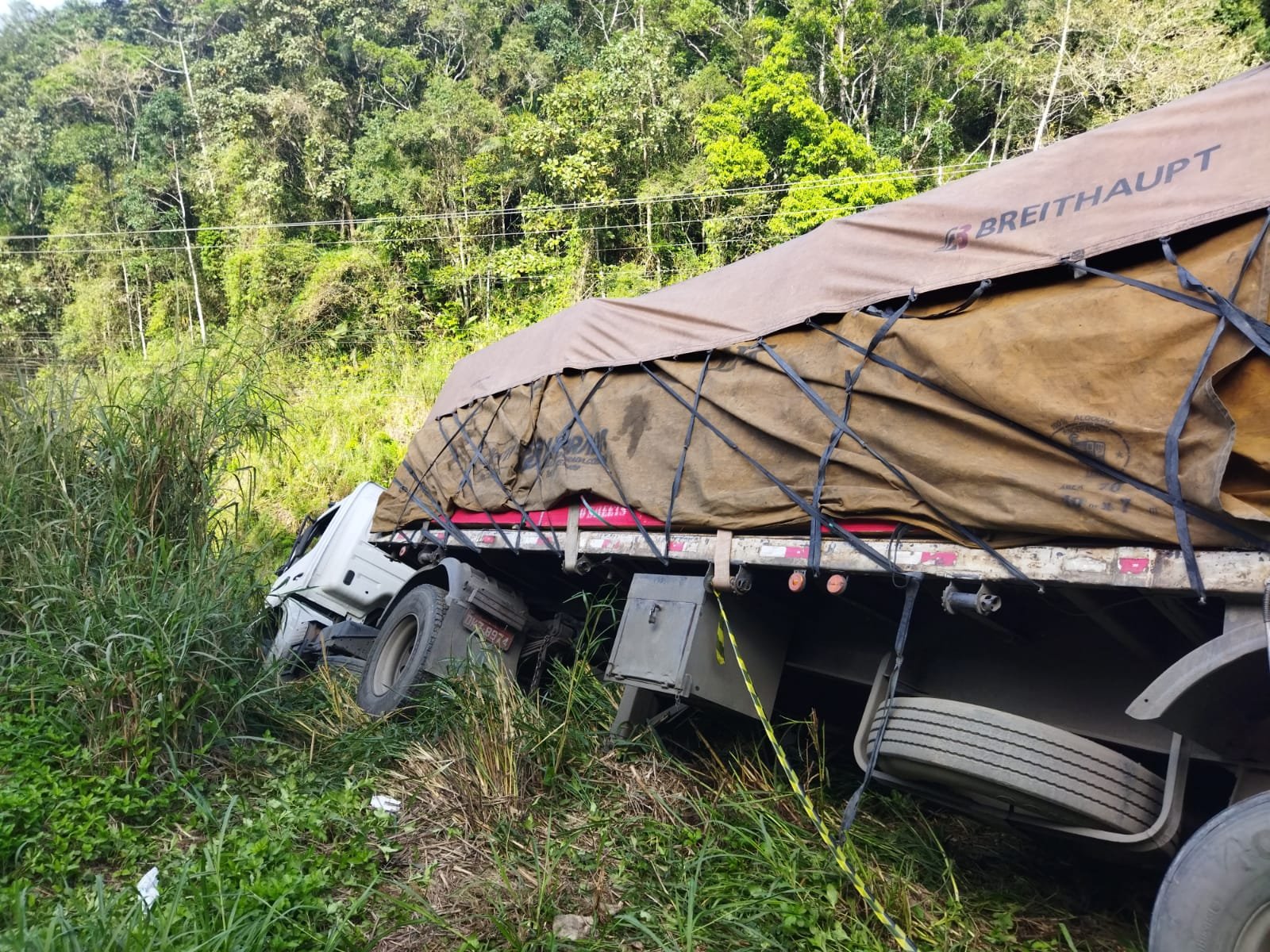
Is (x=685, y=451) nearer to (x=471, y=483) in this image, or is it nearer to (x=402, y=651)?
(x=471, y=483)

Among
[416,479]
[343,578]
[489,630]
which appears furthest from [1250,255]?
[343,578]

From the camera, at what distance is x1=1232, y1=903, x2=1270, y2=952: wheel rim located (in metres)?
2.43

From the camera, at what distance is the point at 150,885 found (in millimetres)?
3783

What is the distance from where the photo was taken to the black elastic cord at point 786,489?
3589 mm

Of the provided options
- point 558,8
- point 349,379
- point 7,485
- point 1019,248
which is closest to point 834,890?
point 1019,248

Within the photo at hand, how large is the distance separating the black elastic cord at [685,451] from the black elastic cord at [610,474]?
0.22 feet

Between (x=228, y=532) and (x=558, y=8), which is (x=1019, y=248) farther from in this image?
(x=558, y=8)

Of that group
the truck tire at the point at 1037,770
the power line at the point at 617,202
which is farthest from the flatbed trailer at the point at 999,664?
the power line at the point at 617,202

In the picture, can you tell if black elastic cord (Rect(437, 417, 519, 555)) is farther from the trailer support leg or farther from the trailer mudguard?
the trailer mudguard

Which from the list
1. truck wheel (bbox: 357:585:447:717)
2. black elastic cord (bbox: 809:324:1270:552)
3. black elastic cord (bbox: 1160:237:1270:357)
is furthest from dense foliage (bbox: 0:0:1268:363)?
black elastic cord (bbox: 1160:237:1270:357)

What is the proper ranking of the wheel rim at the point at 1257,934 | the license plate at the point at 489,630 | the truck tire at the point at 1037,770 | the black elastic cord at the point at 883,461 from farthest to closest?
1. the license plate at the point at 489,630
2. the black elastic cord at the point at 883,461
3. the truck tire at the point at 1037,770
4. the wheel rim at the point at 1257,934

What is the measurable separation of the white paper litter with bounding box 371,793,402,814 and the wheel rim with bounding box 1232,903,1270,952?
10.9 feet

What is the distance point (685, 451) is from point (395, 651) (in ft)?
10.3

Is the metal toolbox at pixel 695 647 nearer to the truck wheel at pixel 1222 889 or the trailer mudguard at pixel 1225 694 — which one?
the trailer mudguard at pixel 1225 694
